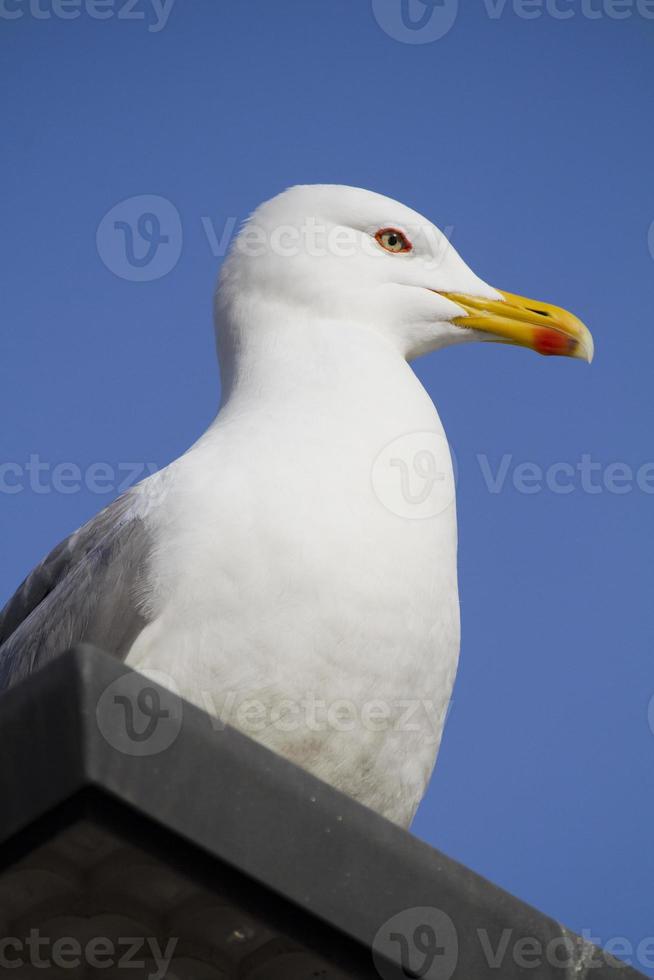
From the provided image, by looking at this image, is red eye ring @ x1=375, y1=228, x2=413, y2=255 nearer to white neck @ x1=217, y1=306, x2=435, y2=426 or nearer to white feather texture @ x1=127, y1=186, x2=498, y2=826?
white neck @ x1=217, y1=306, x2=435, y2=426

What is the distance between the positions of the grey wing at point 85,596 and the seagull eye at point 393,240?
1.32 m

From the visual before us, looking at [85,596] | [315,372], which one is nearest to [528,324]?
[315,372]

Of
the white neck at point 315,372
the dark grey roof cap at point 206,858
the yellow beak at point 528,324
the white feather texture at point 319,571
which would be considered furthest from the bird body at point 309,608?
the dark grey roof cap at point 206,858

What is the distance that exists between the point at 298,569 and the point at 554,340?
1546 millimetres

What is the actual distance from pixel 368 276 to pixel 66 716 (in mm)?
3009

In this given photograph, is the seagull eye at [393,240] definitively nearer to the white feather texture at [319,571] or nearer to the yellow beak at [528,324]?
the yellow beak at [528,324]

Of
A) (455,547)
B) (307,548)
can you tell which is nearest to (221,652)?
(307,548)

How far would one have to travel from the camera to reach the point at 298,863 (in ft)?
6.31

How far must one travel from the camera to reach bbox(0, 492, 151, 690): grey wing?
361 centimetres

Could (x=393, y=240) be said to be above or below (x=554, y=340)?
above

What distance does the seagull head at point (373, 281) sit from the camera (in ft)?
14.8

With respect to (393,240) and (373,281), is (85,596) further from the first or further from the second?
(393,240)

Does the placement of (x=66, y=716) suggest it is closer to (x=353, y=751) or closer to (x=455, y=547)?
(x=353, y=751)

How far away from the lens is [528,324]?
4.69m
